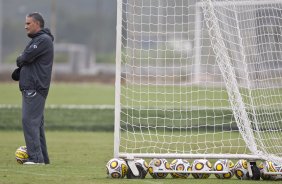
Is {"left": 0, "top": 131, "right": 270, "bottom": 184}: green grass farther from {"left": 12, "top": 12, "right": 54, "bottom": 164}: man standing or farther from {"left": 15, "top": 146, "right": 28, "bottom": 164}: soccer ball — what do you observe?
{"left": 12, "top": 12, "right": 54, "bottom": 164}: man standing

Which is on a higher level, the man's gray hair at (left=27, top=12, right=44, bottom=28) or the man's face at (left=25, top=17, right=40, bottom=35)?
the man's gray hair at (left=27, top=12, right=44, bottom=28)

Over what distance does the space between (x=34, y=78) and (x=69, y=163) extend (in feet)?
5.26


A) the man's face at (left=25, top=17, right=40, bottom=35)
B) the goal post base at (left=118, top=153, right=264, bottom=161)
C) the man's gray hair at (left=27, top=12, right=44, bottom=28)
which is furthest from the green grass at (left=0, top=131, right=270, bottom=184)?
the man's gray hair at (left=27, top=12, right=44, bottom=28)

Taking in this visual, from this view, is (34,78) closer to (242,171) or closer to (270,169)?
(242,171)

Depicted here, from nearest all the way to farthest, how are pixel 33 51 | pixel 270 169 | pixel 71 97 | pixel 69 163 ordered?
pixel 270 169 < pixel 33 51 < pixel 69 163 < pixel 71 97

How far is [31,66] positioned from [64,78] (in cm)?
4587

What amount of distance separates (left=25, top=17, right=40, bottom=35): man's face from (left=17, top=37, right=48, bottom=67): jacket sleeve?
0.15m

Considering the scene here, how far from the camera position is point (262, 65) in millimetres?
12648

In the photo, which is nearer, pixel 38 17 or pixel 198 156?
pixel 198 156

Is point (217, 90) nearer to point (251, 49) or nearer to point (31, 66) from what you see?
point (251, 49)

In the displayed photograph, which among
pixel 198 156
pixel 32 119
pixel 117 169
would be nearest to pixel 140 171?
pixel 117 169

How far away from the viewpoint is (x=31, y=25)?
1243 centimetres

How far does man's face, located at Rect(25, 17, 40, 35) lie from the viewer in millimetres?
12422

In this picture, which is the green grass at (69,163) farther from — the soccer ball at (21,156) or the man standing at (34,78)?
the man standing at (34,78)
